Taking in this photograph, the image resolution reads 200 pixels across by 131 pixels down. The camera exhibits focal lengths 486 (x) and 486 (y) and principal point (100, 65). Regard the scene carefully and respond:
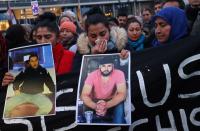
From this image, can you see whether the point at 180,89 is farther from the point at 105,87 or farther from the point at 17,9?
the point at 17,9

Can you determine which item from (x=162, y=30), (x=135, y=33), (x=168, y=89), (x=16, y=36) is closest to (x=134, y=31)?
(x=135, y=33)

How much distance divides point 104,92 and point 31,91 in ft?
1.99

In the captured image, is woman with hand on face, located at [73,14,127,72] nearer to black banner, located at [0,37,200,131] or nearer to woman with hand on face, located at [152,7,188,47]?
black banner, located at [0,37,200,131]

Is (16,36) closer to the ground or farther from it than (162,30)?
closer to the ground

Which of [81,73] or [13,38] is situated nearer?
[81,73]

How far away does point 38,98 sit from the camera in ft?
11.6

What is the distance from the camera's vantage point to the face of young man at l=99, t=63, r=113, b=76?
3387 millimetres

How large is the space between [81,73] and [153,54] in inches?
22.1

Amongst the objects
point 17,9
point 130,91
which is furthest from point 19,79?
point 17,9

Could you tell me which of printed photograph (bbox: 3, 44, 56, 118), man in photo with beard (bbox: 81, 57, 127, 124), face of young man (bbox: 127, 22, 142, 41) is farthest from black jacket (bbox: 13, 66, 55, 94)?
face of young man (bbox: 127, 22, 142, 41)

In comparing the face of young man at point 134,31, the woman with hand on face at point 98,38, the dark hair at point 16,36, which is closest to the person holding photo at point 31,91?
the woman with hand on face at point 98,38

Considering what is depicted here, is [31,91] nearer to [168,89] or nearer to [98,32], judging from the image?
[98,32]

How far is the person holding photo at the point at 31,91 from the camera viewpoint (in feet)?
11.6

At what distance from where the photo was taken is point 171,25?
12.4 ft
